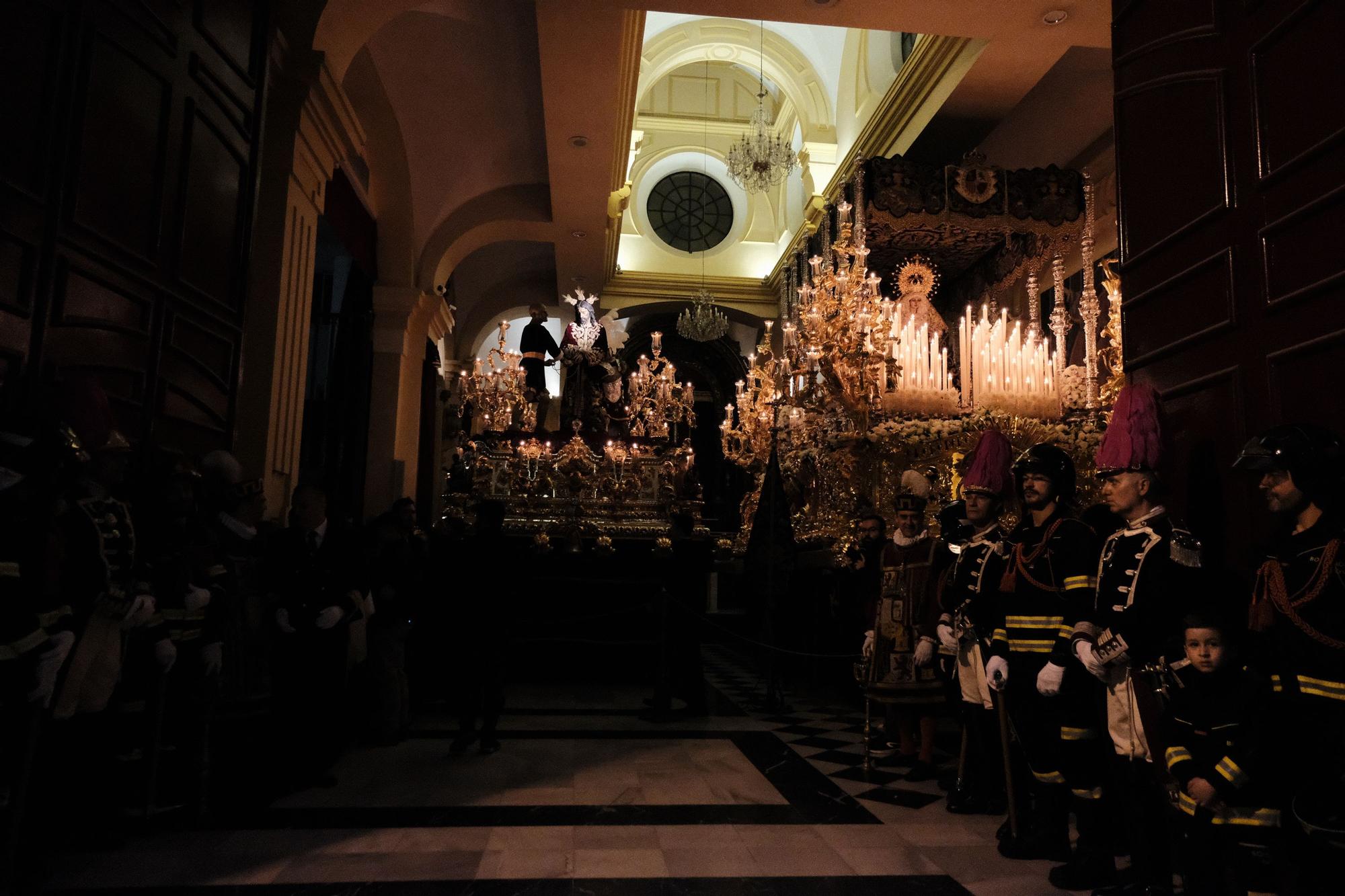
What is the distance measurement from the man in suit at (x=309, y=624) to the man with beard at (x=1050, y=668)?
321 centimetres

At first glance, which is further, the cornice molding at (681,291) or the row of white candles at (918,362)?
the cornice molding at (681,291)

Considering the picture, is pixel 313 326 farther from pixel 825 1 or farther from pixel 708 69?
pixel 708 69

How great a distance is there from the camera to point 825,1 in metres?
7.40

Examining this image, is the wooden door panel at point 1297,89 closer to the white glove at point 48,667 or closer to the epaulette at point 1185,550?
the epaulette at point 1185,550

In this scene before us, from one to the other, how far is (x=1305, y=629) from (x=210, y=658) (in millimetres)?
4109

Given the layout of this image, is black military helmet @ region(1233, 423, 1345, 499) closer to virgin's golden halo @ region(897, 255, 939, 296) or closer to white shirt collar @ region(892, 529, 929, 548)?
white shirt collar @ region(892, 529, 929, 548)

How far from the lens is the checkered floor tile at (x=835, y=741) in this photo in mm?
4668

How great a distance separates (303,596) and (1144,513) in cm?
385

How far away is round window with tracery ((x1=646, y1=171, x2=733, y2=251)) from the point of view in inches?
675

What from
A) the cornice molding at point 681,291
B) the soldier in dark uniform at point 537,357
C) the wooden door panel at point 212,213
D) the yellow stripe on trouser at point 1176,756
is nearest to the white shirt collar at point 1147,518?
the yellow stripe on trouser at point 1176,756

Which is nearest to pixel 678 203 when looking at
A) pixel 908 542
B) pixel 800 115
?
pixel 800 115

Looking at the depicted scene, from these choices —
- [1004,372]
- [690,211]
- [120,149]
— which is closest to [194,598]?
[120,149]

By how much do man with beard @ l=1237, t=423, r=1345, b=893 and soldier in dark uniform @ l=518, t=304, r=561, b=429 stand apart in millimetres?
8306

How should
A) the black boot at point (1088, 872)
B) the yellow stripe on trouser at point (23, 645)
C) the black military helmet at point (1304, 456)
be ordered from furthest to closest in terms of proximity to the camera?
the black boot at point (1088, 872) → the yellow stripe on trouser at point (23, 645) → the black military helmet at point (1304, 456)
